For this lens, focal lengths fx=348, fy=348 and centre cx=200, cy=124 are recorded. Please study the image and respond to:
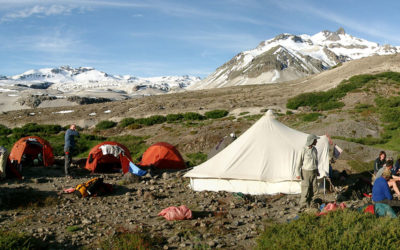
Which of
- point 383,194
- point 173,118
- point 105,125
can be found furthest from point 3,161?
point 173,118

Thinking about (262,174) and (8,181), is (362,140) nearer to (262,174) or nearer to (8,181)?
(262,174)

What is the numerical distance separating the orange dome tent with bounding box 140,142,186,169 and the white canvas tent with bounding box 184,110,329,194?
213 inches

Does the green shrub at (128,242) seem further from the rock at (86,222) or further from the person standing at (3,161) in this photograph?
the person standing at (3,161)

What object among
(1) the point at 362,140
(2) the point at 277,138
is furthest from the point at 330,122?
(2) the point at 277,138

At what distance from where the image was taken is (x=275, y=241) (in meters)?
7.29

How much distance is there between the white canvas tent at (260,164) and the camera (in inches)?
506

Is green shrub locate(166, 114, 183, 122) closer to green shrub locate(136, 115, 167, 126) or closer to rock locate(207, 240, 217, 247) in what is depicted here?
green shrub locate(136, 115, 167, 126)

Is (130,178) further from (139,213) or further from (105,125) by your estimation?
(105,125)

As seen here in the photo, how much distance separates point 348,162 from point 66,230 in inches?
549

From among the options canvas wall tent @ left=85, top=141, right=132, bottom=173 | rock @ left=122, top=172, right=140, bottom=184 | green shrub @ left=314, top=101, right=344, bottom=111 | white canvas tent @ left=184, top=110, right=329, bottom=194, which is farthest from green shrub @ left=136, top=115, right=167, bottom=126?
white canvas tent @ left=184, top=110, right=329, bottom=194

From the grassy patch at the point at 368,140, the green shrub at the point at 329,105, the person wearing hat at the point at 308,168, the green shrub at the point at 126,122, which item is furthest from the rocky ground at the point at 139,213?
the green shrub at the point at 329,105

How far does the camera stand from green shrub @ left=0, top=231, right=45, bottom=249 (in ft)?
24.1

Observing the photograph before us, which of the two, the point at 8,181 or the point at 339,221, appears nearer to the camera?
the point at 339,221

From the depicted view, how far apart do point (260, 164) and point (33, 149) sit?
12811 millimetres
